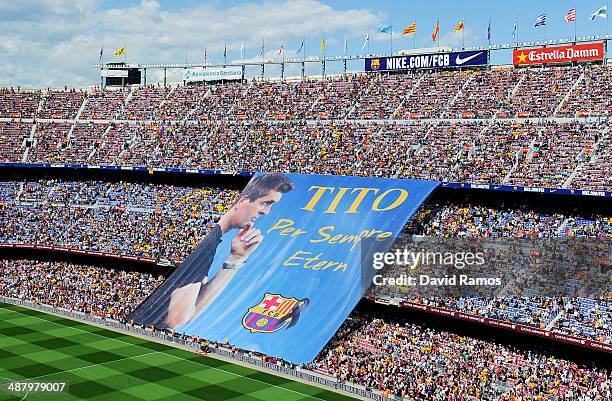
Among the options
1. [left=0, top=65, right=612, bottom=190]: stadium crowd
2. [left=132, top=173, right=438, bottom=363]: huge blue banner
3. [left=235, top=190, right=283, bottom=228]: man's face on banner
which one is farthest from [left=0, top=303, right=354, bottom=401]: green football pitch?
[left=0, top=65, right=612, bottom=190]: stadium crowd

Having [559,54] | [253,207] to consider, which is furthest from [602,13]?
[253,207]

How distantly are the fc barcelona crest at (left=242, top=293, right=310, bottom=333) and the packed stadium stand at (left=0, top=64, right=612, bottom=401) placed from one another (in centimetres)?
327

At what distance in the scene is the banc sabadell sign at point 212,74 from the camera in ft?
244

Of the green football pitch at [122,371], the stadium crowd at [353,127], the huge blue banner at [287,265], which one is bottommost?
the green football pitch at [122,371]

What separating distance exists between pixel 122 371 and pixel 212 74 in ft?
143

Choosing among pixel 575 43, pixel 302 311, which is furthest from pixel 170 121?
pixel 575 43

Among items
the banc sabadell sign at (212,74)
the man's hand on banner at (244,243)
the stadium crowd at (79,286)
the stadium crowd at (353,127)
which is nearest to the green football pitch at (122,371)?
the stadium crowd at (79,286)

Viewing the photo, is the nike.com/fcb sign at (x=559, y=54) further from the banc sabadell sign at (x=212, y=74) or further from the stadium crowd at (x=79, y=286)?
the stadium crowd at (x=79, y=286)

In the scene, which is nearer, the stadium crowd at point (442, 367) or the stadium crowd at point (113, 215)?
the stadium crowd at point (442, 367)

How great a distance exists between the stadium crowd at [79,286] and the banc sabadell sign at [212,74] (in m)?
26.9

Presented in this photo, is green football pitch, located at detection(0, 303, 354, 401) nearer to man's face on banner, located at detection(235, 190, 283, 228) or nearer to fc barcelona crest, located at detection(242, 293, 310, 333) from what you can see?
fc barcelona crest, located at detection(242, 293, 310, 333)

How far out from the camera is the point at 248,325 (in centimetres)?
4300

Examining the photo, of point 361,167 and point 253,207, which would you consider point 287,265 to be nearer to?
point 253,207

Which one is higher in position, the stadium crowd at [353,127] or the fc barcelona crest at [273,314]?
the stadium crowd at [353,127]
